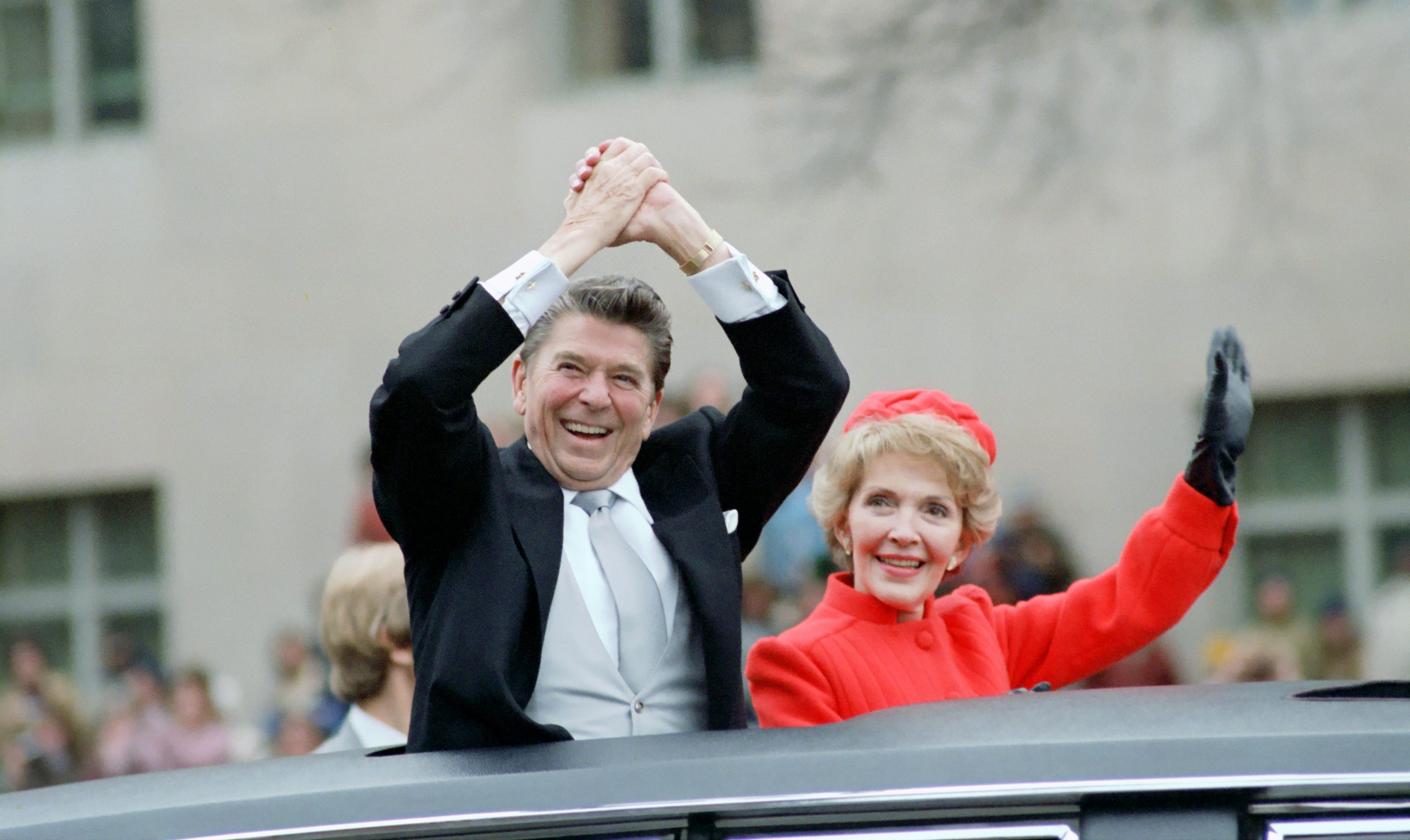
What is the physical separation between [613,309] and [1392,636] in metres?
6.33

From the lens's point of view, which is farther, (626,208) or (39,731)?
(39,731)

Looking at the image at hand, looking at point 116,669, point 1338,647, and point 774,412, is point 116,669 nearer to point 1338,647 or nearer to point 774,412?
point 1338,647

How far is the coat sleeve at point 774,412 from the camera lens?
9.92 feet

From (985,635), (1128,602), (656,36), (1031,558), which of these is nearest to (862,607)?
(985,635)

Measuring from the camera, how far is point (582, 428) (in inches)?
119

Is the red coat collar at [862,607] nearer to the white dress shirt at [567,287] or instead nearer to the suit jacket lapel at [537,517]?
the white dress shirt at [567,287]

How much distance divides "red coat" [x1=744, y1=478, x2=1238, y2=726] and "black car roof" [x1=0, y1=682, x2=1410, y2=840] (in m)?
0.63

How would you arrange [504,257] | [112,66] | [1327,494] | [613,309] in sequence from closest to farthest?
[613,309] → [1327,494] → [504,257] → [112,66]

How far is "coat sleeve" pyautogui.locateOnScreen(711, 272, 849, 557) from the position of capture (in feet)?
9.92

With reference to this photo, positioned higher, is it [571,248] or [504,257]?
[504,257]

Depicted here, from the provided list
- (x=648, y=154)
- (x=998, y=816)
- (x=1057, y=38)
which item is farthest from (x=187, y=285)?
(x=998, y=816)

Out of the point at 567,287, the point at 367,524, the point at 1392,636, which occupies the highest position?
the point at 367,524

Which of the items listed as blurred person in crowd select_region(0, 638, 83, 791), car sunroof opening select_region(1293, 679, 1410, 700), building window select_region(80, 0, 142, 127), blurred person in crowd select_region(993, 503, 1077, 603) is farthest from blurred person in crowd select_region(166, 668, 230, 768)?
car sunroof opening select_region(1293, 679, 1410, 700)

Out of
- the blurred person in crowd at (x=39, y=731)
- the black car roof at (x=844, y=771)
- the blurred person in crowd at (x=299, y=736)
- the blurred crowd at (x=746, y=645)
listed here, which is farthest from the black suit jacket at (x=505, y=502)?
the blurred person in crowd at (x=39, y=731)
